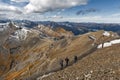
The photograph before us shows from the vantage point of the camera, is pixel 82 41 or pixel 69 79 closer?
pixel 69 79

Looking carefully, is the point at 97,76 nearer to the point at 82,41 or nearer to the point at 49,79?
the point at 49,79

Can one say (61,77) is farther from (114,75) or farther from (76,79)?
(114,75)

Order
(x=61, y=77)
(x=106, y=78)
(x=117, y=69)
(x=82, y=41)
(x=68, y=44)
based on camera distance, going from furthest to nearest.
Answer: (x=68, y=44) < (x=82, y=41) < (x=61, y=77) < (x=117, y=69) < (x=106, y=78)

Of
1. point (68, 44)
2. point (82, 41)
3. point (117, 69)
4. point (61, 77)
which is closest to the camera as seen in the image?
point (117, 69)

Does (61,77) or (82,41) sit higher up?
(61,77)

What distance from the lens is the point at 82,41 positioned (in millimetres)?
183375

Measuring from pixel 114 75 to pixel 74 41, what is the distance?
6251 inches

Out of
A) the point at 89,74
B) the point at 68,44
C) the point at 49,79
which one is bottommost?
the point at 68,44

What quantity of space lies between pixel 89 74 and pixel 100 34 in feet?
474

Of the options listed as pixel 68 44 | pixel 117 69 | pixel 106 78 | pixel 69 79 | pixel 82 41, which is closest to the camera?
pixel 106 78

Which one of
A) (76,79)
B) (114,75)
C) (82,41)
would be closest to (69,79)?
(76,79)

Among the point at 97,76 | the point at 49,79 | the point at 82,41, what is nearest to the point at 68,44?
the point at 82,41

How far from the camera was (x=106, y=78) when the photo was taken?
130ft

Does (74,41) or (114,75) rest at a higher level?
(114,75)
